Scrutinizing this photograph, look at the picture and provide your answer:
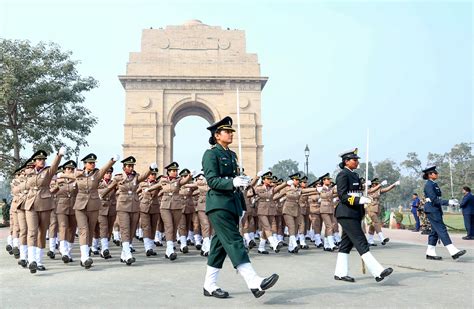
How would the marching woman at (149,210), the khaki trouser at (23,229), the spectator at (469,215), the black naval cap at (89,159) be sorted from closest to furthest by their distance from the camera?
the khaki trouser at (23,229) < the black naval cap at (89,159) < the marching woman at (149,210) < the spectator at (469,215)

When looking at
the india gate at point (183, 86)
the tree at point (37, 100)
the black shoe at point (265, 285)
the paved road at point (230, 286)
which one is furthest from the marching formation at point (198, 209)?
the india gate at point (183, 86)

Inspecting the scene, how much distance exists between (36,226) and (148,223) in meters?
3.12

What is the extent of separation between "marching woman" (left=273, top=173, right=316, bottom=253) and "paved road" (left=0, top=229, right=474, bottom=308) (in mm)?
1601

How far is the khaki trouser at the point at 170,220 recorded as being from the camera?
33.4 feet

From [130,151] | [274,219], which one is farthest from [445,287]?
[130,151]

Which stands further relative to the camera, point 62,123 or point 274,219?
point 62,123

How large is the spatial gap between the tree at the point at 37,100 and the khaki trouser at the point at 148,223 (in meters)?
16.8

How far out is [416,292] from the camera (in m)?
6.28

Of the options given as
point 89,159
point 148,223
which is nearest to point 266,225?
point 148,223

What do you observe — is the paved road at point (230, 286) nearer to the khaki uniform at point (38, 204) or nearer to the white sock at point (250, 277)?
the white sock at point (250, 277)

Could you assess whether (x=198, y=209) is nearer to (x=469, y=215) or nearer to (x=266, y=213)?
(x=266, y=213)

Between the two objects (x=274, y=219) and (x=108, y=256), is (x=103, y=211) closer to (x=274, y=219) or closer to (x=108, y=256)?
(x=108, y=256)

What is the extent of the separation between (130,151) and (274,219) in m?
25.4

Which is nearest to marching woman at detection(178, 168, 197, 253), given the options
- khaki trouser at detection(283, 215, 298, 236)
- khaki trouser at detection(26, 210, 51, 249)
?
khaki trouser at detection(283, 215, 298, 236)
